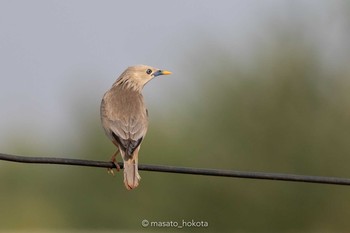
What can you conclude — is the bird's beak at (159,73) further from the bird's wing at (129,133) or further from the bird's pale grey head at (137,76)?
the bird's wing at (129,133)

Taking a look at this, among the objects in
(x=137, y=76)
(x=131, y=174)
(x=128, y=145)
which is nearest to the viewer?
(x=131, y=174)

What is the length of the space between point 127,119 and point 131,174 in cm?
73

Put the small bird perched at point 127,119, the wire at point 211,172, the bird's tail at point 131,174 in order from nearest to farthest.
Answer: the wire at point 211,172, the bird's tail at point 131,174, the small bird perched at point 127,119

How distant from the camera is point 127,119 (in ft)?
36.2

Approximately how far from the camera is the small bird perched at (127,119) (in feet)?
34.6

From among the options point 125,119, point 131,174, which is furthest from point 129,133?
Answer: point 131,174

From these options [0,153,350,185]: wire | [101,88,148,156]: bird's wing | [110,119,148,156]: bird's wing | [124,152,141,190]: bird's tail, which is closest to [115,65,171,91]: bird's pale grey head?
[101,88,148,156]: bird's wing

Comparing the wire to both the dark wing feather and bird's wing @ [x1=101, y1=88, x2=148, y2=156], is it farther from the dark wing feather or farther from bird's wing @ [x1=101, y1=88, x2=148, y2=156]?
bird's wing @ [x1=101, y1=88, x2=148, y2=156]

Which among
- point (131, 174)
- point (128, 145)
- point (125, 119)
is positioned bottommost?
point (131, 174)

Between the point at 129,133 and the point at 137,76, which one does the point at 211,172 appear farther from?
the point at 137,76

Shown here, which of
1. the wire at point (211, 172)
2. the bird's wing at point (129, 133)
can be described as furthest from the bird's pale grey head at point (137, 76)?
the wire at point (211, 172)

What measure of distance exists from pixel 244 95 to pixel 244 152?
62.1 inches

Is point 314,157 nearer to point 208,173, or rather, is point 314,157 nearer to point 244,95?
point 244,95

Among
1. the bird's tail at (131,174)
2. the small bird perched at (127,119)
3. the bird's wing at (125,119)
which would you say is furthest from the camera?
the bird's wing at (125,119)
